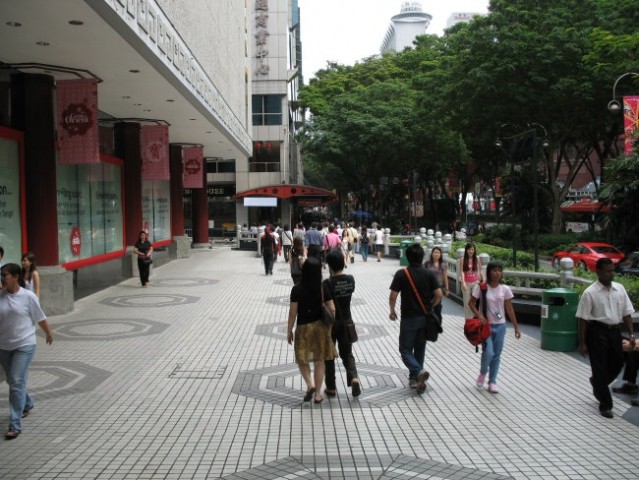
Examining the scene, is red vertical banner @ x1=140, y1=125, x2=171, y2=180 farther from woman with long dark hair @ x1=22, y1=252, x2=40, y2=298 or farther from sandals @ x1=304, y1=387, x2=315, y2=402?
sandals @ x1=304, y1=387, x2=315, y2=402

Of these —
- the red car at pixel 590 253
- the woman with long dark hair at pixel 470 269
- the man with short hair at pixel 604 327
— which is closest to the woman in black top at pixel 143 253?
the woman with long dark hair at pixel 470 269

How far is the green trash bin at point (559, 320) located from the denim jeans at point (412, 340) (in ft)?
9.69

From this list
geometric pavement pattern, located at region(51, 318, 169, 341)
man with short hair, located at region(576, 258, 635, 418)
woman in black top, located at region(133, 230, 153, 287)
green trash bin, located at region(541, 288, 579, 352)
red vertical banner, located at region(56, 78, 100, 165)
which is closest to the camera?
man with short hair, located at region(576, 258, 635, 418)

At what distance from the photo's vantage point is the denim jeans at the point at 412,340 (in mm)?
7375

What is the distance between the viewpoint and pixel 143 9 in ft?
36.9

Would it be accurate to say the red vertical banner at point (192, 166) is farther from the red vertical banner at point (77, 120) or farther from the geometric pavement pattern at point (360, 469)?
the geometric pavement pattern at point (360, 469)

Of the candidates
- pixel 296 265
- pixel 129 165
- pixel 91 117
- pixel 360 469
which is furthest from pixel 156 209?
pixel 360 469

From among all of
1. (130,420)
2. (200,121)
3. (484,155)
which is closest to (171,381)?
(130,420)

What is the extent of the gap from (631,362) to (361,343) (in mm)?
4159

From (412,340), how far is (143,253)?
11.7m

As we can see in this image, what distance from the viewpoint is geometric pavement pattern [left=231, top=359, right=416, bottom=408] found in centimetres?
724

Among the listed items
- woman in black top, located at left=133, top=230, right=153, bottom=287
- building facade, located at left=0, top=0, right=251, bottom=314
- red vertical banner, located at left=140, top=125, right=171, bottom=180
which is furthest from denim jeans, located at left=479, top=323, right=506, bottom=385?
red vertical banner, located at left=140, top=125, right=171, bottom=180

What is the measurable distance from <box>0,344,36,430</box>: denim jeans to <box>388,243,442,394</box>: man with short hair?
3.79 m

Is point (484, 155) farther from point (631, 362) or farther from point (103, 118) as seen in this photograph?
point (631, 362)
